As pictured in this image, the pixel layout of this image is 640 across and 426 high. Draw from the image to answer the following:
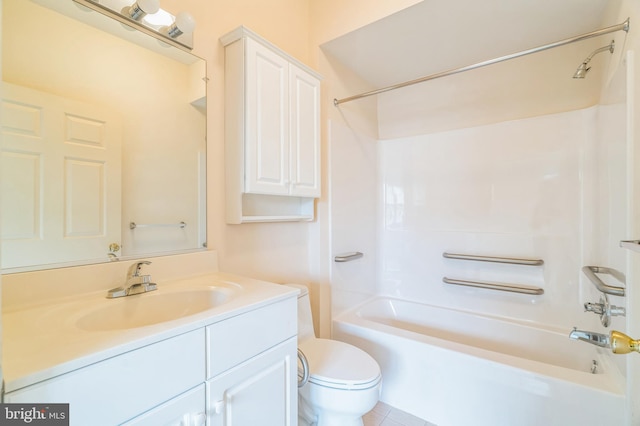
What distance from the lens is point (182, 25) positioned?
1199mm

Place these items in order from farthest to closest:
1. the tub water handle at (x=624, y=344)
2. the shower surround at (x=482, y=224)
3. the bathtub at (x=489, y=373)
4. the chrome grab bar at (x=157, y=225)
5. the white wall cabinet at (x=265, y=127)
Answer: the shower surround at (x=482, y=224) → the white wall cabinet at (x=265, y=127) → the bathtub at (x=489, y=373) → the chrome grab bar at (x=157, y=225) → the tub water handle at (x=624, y=344)

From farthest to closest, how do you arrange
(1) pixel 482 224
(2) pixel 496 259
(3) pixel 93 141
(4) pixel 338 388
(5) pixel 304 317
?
(1) pixel 482 224 → (2) pixel 496 259 → (5) pixel 304 317 → (4) pixel 338 388 → (3) pixel 93 141

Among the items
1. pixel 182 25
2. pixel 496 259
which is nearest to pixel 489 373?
pixel 496 259

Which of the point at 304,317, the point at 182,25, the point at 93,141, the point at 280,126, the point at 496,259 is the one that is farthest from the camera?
the point at 496,259

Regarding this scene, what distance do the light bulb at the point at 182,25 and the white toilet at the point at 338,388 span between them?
1739mm

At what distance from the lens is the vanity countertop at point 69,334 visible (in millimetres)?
572

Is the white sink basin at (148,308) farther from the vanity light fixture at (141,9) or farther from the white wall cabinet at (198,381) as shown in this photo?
the vanity light fixture at (141,9)

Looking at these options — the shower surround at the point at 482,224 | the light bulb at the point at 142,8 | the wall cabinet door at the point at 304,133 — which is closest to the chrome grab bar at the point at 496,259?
the shower surround at the point at 482,224

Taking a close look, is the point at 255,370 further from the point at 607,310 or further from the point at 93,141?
the point at 607,310

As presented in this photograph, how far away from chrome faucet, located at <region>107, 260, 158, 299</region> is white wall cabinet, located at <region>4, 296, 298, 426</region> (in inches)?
17.2

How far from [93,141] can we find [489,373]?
220 cm

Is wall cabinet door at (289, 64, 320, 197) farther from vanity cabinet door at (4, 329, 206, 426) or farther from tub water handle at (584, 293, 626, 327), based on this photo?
tub water handle at (584, 293, 626, 327)

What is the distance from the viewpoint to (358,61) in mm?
2209

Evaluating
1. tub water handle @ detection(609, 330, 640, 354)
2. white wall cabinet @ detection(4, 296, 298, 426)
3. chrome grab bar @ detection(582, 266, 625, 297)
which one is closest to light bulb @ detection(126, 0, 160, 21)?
white wall cabinet @ detection(4, 296, 298, 426)
